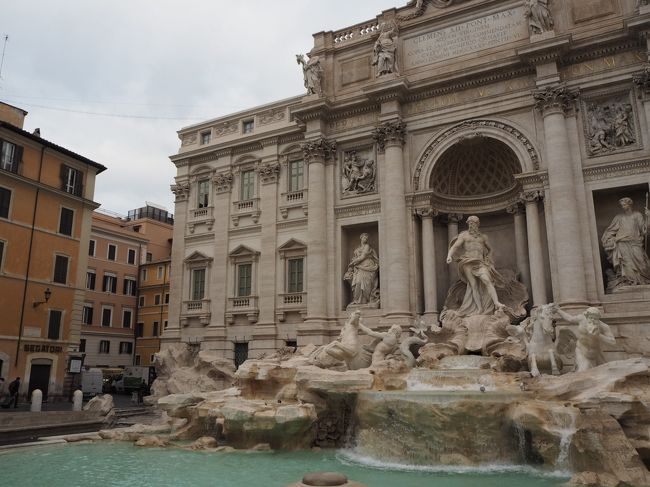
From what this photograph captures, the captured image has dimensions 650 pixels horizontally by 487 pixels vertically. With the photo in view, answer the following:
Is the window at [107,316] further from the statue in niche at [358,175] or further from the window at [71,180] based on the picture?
the statue in niche at [358,175]

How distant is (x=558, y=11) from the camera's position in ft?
69.7

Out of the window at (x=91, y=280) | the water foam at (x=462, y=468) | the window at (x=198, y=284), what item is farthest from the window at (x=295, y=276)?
the window at (x=91, y=280)

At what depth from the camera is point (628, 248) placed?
18.4 m

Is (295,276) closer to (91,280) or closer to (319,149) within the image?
(319,149)

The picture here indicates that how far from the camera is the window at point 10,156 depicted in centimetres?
2722

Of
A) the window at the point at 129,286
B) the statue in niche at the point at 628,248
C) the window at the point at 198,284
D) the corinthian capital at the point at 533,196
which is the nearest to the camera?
the statue in niche at the point at 628,248

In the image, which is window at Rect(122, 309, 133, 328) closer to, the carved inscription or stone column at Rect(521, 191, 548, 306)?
the carved inscription

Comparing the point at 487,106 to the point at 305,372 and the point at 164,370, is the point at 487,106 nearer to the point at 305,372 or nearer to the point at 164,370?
the point at 305,372

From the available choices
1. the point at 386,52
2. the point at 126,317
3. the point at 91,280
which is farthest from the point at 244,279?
the point at 126,317

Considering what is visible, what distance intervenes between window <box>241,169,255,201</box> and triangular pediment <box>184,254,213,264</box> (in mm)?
3545

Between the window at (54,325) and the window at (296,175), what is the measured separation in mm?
14479

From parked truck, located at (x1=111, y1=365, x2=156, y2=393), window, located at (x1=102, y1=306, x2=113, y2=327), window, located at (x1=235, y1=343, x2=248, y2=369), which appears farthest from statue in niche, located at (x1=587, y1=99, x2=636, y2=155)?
window, located at (x1=102, y1=306, x2=113, y2=327)

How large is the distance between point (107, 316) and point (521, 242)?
35.9m

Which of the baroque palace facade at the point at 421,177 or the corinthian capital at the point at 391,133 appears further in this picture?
the corinthian capital at the point at 391,133
